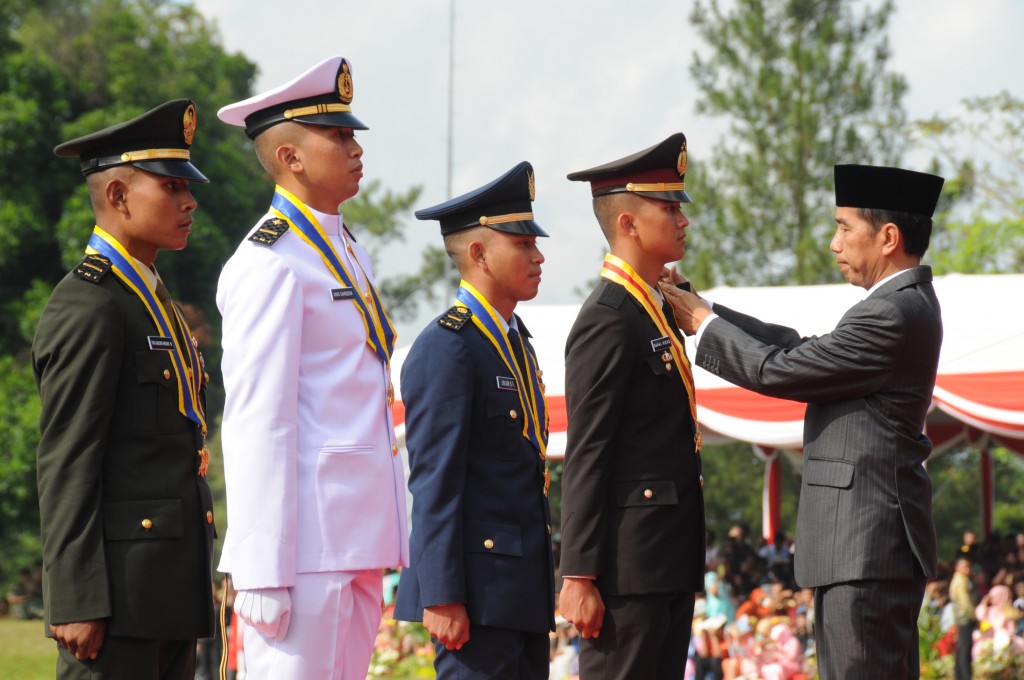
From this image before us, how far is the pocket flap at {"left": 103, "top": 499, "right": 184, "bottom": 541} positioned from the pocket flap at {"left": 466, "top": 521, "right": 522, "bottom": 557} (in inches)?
35.0

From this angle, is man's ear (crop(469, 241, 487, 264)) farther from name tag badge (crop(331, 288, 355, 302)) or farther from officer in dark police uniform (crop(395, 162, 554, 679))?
name tag badge (crop(331, 288, 355, 302))

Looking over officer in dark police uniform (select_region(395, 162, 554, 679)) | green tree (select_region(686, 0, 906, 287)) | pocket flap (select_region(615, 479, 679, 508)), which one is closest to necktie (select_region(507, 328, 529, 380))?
officer in dark police uniform (select_region(395, 162, 554, 679))

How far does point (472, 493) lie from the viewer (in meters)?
3.93

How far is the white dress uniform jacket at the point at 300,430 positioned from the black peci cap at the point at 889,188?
5.87 ft

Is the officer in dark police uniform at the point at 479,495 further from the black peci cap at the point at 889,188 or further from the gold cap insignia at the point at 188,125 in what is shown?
the black peci cap at the point at 889,188

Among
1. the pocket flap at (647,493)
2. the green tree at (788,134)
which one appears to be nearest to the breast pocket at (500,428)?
the pocket flap at (647,493)

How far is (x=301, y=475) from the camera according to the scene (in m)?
3.21

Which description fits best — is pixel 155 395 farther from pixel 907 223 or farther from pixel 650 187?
pixel 907 223

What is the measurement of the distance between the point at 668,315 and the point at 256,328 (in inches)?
67.0

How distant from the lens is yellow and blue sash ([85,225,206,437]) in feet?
11.5

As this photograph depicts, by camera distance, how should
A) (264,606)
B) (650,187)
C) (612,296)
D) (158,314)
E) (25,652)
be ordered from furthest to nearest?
1. (25,652)
2. (650,187)
3. (612,296)
4. (158,314)
5. (264,606)

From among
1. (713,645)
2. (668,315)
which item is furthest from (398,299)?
(668,315)

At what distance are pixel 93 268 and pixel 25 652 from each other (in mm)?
15488

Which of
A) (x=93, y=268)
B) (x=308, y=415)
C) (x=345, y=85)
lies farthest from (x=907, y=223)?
(x=93, y=268)
